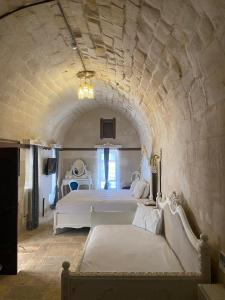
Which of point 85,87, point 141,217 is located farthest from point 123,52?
point 141,217

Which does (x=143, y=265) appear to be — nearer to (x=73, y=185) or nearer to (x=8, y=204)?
(x=8, y=204)

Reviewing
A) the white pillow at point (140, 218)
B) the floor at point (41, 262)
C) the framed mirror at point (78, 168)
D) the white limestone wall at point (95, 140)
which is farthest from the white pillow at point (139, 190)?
the framed mirror at point (78, 168)

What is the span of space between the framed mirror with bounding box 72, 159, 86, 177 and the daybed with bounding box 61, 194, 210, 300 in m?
5.50

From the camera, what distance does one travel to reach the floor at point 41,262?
350cm

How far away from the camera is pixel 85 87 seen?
4621 mm

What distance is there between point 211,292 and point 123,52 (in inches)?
102

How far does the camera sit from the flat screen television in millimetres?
7921

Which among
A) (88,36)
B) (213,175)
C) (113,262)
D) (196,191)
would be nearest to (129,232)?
(113,262)

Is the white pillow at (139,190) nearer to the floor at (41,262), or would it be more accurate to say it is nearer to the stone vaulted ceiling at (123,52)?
the floor at (41,262)

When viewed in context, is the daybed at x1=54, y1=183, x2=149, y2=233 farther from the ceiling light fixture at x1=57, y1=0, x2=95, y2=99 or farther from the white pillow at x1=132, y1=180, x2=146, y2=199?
the ceiling light fixture at x1=57, y1=0, x2=95, y2=99

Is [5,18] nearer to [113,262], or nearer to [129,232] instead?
[113,262]

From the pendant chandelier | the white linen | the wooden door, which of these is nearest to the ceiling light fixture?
the pendant chandelier

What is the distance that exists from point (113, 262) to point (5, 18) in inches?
100

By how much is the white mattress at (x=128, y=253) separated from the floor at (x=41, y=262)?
67cm
